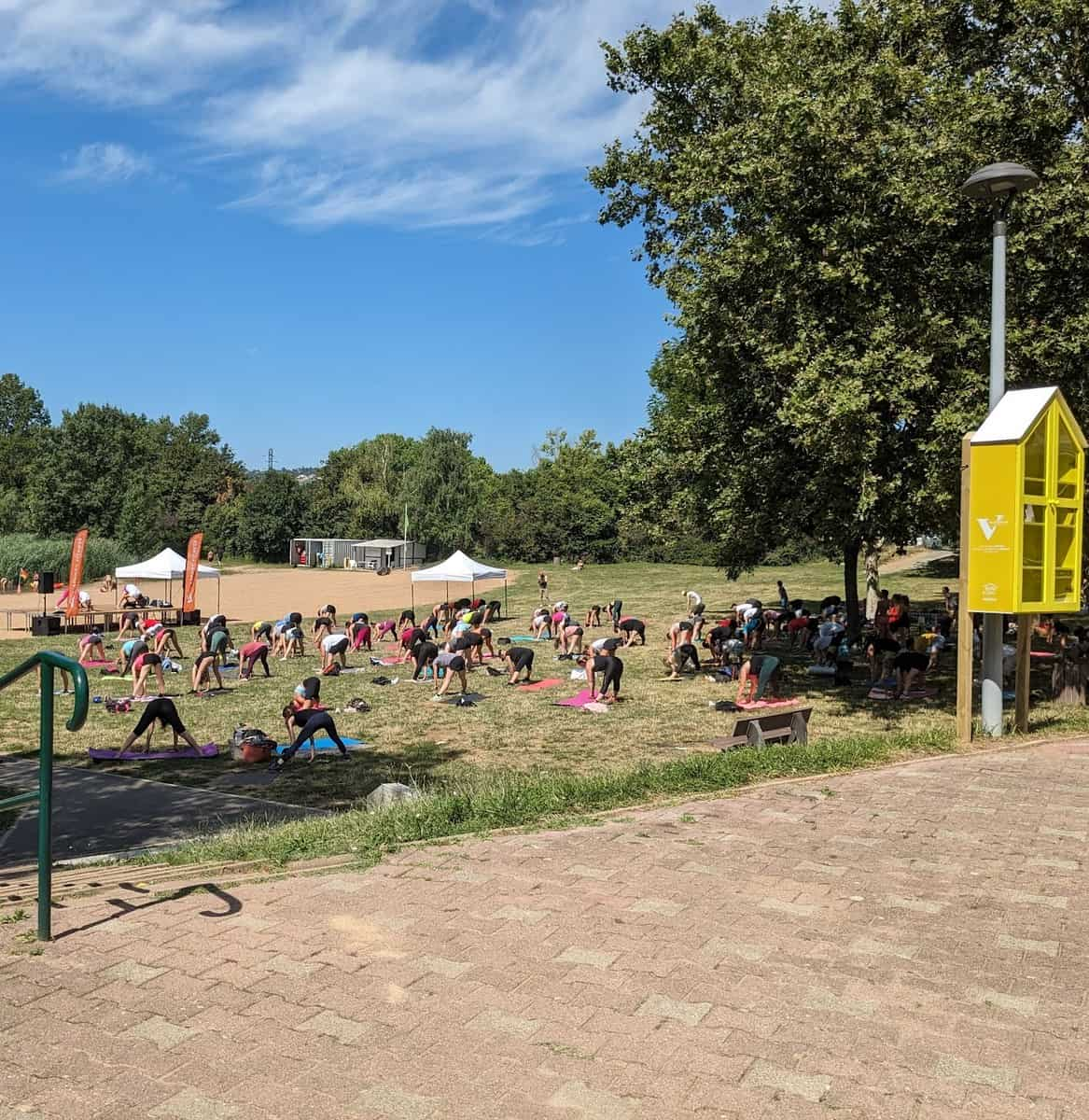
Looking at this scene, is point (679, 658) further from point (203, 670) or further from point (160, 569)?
point (160, 569)

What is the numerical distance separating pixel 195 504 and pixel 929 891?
267 feet

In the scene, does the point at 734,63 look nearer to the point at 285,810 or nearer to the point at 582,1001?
the point at 285,810

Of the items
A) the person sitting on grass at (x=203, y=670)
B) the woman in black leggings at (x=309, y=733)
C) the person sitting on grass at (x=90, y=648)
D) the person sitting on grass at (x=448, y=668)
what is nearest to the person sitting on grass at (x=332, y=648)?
the person sitting on grass at (x=203, y=670)

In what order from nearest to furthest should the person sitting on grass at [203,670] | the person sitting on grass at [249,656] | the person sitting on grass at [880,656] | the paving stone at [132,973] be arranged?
the paving stone at [132,973], the person sitting on grass at [880,656], the person sitting on grass at [203,670], the person sitting on grass at [249,656]

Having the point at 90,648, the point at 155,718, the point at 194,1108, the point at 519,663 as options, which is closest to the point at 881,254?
the point at 519,663

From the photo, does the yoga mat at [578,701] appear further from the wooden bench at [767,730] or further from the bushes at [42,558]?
the bushes at [42,558]

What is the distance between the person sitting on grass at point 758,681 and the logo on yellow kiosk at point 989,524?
19.1 ft

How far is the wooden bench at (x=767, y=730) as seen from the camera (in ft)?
32.4

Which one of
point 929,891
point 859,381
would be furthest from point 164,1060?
point 859,381

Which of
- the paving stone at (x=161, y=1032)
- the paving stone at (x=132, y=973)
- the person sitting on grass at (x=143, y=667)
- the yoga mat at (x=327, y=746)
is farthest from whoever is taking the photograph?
the person sitting on grass at (x=143, y=667)

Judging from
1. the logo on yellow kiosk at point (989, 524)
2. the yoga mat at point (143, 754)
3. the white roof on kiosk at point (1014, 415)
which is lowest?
the yoga mat at point (143, 754)

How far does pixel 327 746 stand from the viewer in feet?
41.3

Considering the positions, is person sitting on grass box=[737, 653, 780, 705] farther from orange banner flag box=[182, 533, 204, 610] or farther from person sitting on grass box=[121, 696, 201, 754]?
orange banner flag box=[182, 533, 204, 610]

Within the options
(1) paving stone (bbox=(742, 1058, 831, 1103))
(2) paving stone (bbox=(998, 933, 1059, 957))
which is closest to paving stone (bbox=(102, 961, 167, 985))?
(1) paving stone (bbox=(742, 1058, 831, 1103))
